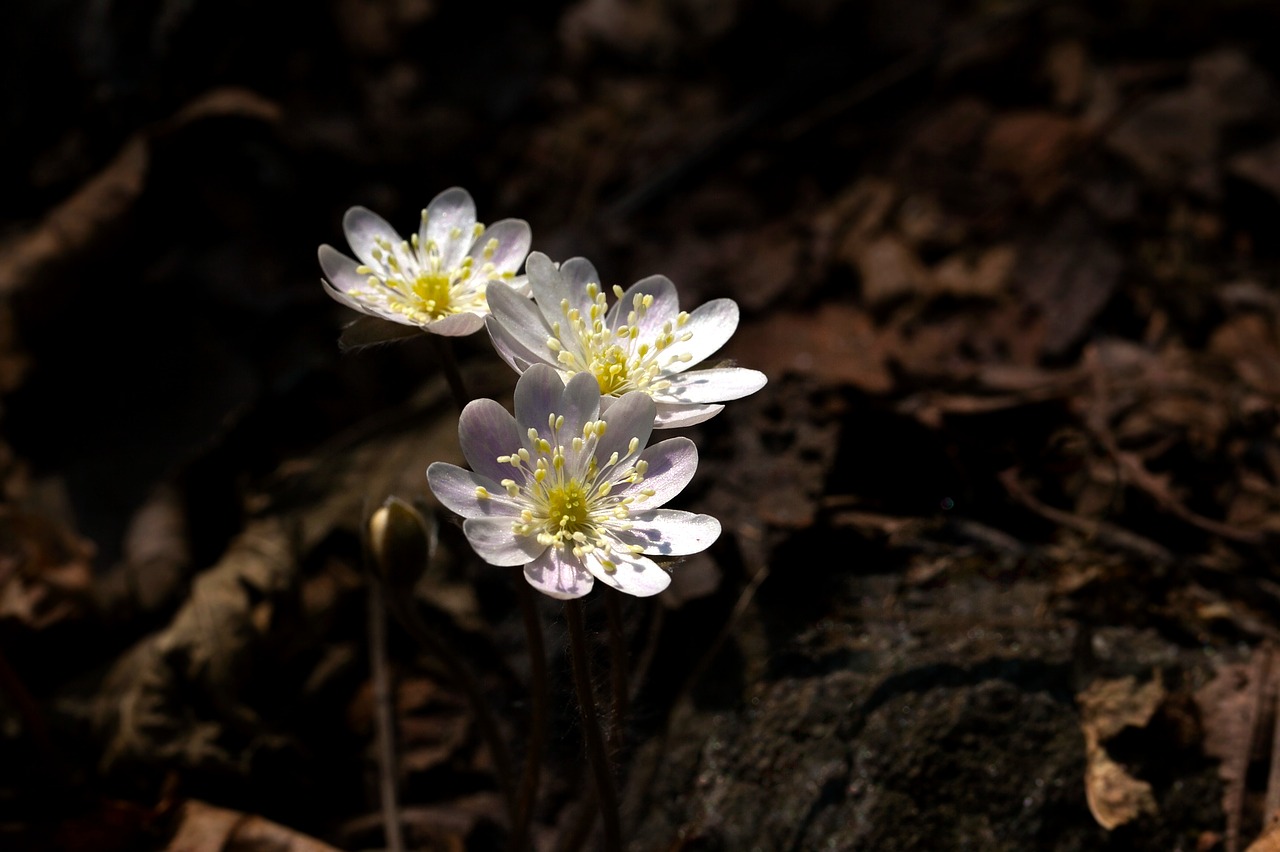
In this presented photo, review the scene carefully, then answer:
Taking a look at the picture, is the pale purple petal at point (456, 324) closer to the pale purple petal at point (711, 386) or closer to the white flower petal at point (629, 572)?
the pale purple petal at point (711, 386)

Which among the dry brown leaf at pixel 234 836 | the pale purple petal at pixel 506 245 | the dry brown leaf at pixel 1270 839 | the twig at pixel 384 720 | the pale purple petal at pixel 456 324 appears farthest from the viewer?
the twig at pixel 384 720

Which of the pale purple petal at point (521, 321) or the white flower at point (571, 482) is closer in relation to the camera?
the white flower at point (571, 482)

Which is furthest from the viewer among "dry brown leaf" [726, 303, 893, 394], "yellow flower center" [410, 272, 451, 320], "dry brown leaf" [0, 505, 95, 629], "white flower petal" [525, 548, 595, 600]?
"dry brown leaf" [726, 303, 893, 394]

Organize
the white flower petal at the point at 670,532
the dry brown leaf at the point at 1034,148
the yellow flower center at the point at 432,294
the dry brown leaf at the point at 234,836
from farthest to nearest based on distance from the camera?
Result: the dry brown leaf at the point at 1034,148, the dry brown leaf at the point at 234,836, the yellow flower center at the point at 432,294, the white flower petal at the point at 670,532

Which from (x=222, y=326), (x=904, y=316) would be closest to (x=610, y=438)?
(x=904, y=316)

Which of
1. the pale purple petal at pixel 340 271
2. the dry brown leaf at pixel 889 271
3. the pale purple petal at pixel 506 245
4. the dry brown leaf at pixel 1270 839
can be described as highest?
the dry brown leaf at pixel 889 271

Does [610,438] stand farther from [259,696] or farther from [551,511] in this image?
[259,696]

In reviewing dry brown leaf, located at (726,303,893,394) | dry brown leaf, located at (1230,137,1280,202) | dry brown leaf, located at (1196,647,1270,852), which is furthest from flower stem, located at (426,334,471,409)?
dry brown leaf, located at (1230,137,1280,202)

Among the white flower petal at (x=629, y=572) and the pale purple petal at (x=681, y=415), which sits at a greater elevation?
the pale purple petal at (x=681, y=415)

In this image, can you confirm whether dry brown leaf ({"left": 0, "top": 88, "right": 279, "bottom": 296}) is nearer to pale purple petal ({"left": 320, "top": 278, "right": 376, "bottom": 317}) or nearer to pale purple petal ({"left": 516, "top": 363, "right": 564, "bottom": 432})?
pale purple petal ({"left": 320, "top": 278, "right": 376, "bottom": 317})

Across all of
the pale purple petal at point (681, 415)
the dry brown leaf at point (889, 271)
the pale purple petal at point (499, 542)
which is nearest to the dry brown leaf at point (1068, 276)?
the dry brown leaf at point (889, 271)
